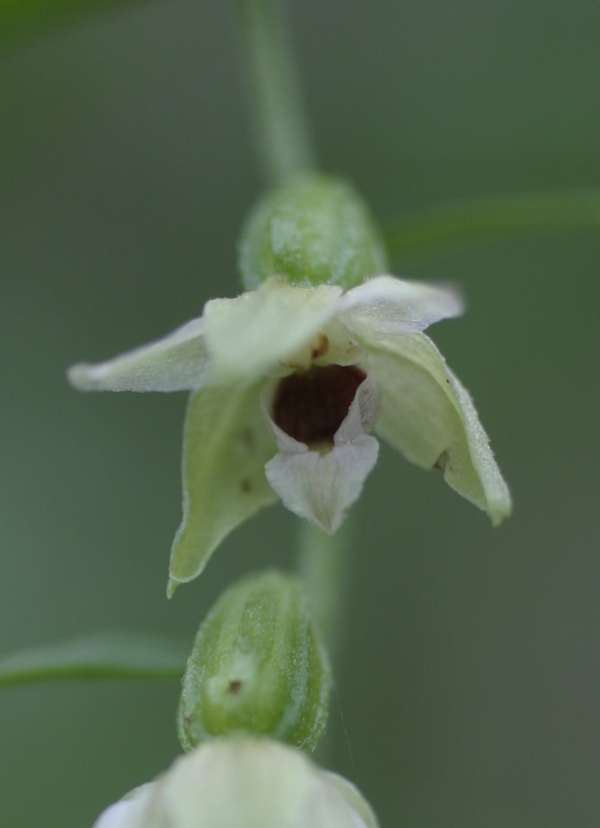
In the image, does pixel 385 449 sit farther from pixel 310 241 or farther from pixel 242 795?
pixel 242 795

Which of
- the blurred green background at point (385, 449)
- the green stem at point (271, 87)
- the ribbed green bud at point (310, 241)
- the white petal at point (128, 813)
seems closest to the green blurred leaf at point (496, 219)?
the ribbed green bud at point (310, 241)

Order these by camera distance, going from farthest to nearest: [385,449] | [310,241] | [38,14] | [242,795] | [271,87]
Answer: [385,449]
[271,87]
[38,14]
[310,241]
[242,795]

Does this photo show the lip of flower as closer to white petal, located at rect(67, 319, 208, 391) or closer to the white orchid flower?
white petal, located at rect(67, 319, 208, 391)

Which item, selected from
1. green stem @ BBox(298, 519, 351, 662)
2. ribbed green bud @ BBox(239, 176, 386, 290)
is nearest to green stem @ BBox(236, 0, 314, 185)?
ribbed green bud @ BBox(239, 176, 386, 290)

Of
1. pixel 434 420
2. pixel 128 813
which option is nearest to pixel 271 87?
pixel 434 420

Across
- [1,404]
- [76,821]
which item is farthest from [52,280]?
[76,821]

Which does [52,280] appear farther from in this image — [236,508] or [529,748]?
[236,508]

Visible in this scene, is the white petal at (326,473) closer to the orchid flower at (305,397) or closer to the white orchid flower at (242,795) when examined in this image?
the orchid flower at (305,397)
